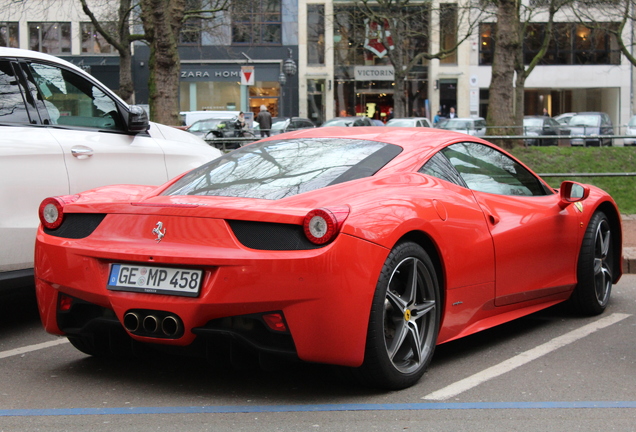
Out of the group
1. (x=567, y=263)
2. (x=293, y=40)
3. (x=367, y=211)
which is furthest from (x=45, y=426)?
(x=293, y=40)

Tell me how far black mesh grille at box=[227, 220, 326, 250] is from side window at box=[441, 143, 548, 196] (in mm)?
1561

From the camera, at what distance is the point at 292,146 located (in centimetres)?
494

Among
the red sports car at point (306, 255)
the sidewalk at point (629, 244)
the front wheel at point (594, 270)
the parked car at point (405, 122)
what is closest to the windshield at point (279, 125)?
the parked car at point (405, 122)

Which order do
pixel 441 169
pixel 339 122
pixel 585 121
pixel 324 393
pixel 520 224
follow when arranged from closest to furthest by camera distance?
pixel 324 393 < pixel 441 169 < pixel 520 224 < pixel 339 122 < pixel 585 121

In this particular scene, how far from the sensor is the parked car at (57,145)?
210 inches

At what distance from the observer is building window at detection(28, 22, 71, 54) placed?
48844mm

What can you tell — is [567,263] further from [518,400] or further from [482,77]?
[482,77]

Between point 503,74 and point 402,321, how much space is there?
15.9 metres

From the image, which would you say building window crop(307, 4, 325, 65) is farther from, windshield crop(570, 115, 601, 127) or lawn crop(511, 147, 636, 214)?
lawn crop(511, 147, 636, 214)

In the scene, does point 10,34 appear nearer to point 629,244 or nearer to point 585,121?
point 585,121

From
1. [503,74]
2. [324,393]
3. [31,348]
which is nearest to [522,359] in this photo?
[324,393]

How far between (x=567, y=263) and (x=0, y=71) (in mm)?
4005

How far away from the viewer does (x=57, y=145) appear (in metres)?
5.69

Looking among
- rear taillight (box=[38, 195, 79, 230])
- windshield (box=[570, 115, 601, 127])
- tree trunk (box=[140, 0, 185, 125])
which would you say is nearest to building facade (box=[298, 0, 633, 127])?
windshield (box=[570, 115, 601, 127])
